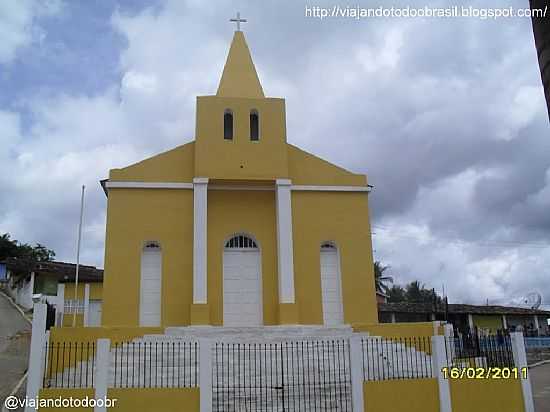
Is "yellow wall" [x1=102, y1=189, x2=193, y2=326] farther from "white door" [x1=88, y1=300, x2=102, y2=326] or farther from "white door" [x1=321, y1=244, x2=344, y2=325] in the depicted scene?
"white door" [x1=88, y1=300, x2=102, y2=326]

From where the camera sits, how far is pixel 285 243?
16.4 meters

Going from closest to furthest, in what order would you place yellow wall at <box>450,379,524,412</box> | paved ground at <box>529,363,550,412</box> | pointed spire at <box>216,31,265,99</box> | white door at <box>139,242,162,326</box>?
yellow wall at <box>450,379,524,412</box> → paved ground at <box>529,363,550,412</box> → white door at <box>139,242,162,326</box> → pointed spire at <box>216,31,265,99</box>

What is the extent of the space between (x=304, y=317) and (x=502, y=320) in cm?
2407

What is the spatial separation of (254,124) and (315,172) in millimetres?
2485

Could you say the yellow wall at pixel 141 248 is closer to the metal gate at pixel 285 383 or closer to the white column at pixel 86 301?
the metal gate at pixel 285 383

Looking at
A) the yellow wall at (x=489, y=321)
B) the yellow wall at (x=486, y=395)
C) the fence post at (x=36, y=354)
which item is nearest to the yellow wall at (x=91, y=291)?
the fence post at (x=36, y=354)

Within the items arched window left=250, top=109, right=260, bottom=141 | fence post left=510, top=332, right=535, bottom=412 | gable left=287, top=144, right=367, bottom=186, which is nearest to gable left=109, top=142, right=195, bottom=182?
arched window left=250, top=109, right=260, bottom=141

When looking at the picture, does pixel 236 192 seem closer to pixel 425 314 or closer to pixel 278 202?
pixel 278 202

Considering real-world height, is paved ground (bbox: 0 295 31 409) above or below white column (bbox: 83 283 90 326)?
below

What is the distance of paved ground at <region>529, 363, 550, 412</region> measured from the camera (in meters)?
13.3

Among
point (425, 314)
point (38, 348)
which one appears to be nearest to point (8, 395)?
point (38, 348)

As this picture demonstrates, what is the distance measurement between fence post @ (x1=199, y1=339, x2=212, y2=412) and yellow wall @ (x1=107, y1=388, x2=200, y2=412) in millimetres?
113

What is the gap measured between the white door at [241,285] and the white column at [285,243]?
2.90ft

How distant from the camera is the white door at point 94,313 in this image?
26.4 meters
